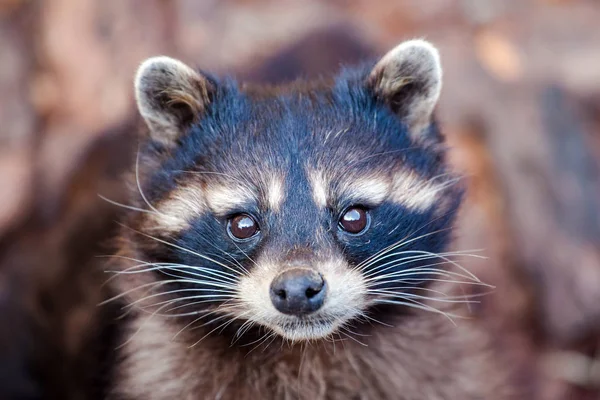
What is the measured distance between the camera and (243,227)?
3.18 m

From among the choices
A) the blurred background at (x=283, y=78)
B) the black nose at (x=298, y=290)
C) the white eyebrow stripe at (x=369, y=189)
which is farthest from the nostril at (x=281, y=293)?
the blurred background at (x=283, y=78)

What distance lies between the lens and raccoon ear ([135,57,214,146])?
3395 millimetres

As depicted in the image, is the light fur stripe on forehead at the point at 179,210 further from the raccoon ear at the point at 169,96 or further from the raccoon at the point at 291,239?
the raccoon ear at the point at 169,96

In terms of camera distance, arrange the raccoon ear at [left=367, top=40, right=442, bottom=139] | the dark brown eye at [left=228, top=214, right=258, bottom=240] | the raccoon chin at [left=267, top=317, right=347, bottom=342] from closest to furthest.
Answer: the raccoon chin at [left=267, top=317, right=347, bottom=342], the dark brown eye at [left=228, top=214, right=258, bottom=240], the raccoon ear at [left=367, top=40, right=442, bottom=139]

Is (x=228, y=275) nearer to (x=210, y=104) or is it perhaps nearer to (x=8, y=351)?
(x=210, y=104)

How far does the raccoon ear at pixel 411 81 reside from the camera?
3.40 meters

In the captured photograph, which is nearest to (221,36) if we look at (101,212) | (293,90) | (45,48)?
(45,48)

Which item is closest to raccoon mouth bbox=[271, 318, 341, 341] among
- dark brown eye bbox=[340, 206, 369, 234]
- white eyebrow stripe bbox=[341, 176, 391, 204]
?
dark brown eye bbox=[340, 206, 369, 234]

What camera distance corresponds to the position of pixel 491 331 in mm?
4648

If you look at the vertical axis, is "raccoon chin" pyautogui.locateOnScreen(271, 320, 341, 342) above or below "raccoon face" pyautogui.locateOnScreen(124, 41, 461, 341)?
below

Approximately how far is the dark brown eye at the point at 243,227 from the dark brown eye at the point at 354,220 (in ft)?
1.04

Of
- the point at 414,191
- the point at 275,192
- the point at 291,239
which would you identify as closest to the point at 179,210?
the point at 275,192

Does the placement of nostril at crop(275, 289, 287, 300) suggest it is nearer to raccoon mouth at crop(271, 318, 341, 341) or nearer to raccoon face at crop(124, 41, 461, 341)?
raccoon face at crop(124, 41, 461, 341)

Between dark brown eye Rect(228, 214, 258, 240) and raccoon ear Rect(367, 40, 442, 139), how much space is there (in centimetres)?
74
